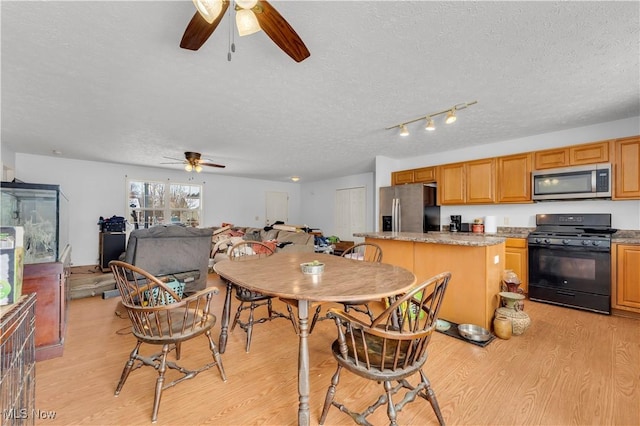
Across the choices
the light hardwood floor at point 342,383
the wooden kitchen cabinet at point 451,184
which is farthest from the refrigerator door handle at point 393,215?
the light hardwood floor at point 342,383

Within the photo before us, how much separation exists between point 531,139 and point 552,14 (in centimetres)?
298

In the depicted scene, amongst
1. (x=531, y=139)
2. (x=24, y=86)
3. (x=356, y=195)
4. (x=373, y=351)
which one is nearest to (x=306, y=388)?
(x=373, y=351)

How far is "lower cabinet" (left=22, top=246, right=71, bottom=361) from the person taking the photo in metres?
2.10

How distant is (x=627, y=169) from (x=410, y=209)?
263 cm

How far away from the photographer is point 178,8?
1.55 meters

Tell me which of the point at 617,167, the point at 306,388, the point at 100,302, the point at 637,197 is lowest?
the point at 100,302

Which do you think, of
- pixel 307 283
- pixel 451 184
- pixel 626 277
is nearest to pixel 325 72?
pixel 307 283

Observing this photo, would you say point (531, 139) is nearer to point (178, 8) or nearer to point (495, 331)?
point (495, 331)

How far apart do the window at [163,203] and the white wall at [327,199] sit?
3434 millimetres

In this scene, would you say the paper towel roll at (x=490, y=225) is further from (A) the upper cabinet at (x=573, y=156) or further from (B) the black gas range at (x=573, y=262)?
(A) the upper cabinet at (x=573, y=156)

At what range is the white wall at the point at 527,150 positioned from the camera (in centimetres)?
334

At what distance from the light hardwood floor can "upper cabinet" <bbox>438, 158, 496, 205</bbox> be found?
7.25 ft

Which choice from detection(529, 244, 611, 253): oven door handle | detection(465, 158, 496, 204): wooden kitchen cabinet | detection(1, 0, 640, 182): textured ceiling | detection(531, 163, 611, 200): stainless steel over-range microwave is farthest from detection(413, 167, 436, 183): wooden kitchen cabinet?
detection(529, 244, 611, 253): oven door handle

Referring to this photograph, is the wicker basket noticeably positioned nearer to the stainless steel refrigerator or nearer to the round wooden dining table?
the round wooden dining table
